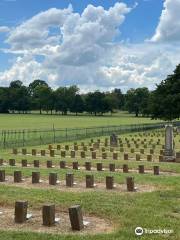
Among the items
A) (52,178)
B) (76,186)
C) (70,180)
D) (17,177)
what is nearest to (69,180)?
(70,180)

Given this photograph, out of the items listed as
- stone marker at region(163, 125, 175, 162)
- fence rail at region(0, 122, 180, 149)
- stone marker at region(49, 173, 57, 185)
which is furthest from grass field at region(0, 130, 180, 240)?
fence rail at region(0, 122, 180, 149)

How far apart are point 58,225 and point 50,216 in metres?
0.24

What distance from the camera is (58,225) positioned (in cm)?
903

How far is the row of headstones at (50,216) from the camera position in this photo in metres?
8.76

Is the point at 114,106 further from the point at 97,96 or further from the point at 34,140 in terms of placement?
the point at 34,140

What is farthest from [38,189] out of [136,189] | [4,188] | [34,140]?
[34,140]

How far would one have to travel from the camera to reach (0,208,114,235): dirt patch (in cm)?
869

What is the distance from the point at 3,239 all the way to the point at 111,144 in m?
24.6

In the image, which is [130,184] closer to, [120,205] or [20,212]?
[120,205]

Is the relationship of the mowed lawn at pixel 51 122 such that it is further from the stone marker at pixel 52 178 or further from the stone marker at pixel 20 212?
the stone marker at pixel 20 212

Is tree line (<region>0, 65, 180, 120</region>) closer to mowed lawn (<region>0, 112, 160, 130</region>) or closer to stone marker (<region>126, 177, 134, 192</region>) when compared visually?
mowed lawn (<region>0, 112, 160, 130</region>)

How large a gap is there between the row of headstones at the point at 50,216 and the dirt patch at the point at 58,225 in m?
0.08

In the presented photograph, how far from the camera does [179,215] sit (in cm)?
995

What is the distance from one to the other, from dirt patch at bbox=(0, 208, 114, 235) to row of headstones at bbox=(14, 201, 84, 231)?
8cm
